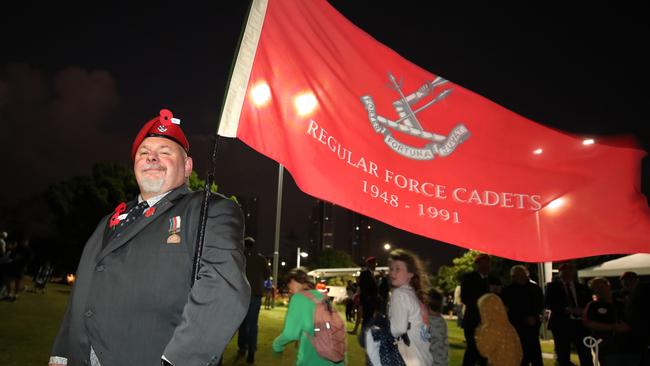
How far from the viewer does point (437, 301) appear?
24.5 ft

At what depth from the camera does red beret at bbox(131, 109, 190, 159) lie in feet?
8.27

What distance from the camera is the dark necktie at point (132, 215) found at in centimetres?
241

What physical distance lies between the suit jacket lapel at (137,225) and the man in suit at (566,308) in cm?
846

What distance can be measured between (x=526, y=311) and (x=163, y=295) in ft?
26.4

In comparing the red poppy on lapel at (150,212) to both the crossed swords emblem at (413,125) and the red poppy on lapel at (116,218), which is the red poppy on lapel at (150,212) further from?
the crossed swords emblem at (413,125)

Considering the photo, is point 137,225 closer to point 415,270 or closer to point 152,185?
point 152,185

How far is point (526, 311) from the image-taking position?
8477 mm

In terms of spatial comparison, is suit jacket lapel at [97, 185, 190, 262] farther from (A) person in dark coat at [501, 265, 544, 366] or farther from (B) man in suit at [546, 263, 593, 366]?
(B) man in suit at [546, 263, 593, 366]

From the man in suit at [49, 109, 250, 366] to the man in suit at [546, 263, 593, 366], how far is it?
8.44 meters

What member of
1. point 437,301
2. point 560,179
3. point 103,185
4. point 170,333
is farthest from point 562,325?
point 103,185

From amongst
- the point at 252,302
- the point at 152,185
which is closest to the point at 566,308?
the point at 252,302

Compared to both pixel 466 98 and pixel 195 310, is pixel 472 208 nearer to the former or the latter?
pixel 466 98

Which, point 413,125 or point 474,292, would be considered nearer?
point 413,125

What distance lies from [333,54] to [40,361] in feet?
20.8
